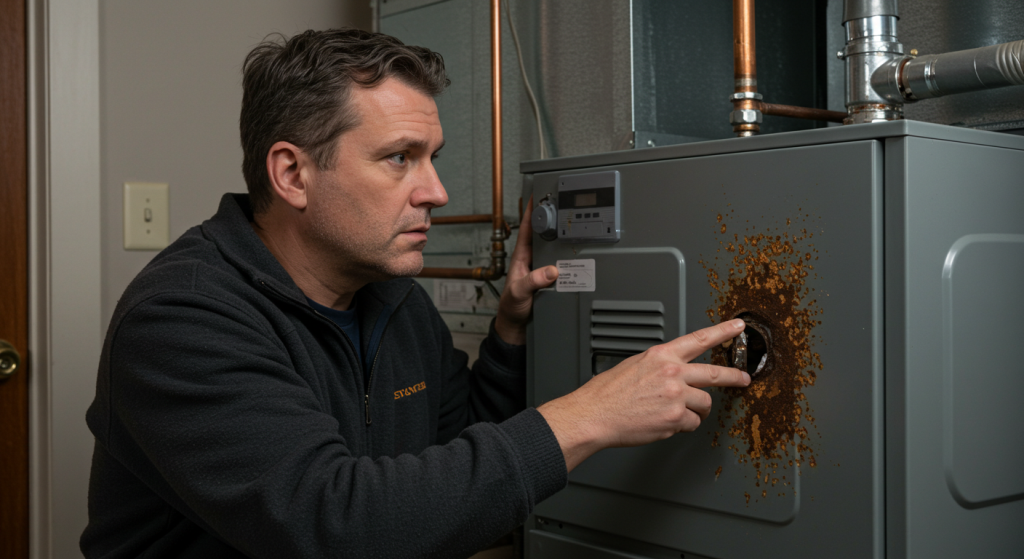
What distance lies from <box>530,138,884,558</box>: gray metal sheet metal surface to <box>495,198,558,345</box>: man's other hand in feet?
0.15

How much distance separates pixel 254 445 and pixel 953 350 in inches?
29.9

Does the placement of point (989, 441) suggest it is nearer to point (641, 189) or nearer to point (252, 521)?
point (641, 189)

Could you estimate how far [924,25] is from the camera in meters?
1.27

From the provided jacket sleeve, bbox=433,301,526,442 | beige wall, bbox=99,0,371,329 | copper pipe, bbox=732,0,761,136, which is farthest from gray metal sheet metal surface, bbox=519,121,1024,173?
beige wall, bbox=99,0,371,329

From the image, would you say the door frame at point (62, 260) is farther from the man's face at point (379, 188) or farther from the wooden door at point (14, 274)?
the man's face at point (379, 188)

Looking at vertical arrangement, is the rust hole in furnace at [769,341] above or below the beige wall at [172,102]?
below

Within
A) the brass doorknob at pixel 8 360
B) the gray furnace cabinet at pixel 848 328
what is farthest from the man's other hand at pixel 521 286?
the brass doorknob at pixel 8 360

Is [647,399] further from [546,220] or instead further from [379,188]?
[379,188]

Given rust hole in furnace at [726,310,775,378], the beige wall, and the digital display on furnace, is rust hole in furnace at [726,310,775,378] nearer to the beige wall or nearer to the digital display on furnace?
the digital display on furnace

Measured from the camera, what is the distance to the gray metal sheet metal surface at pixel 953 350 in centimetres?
86

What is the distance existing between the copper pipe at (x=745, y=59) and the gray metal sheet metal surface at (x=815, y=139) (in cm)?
12

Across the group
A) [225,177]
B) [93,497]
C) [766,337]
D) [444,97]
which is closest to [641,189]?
[766,337]

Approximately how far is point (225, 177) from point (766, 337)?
1.19 metres

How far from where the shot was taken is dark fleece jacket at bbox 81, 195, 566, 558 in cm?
84
